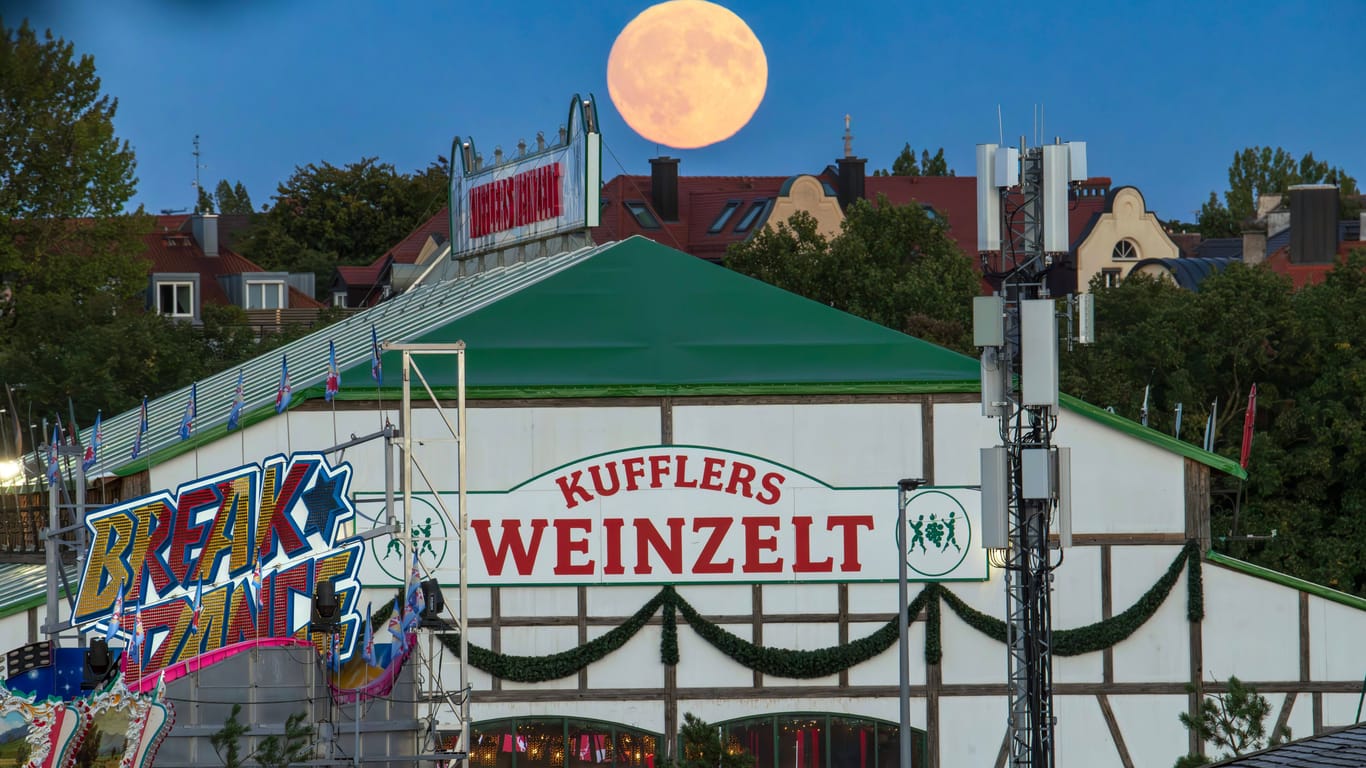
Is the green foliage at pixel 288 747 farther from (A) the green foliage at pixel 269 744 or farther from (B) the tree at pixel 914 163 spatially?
(B) the tree at pixel 914 163

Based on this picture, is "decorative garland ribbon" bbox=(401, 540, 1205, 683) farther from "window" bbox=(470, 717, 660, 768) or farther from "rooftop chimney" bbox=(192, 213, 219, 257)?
"rooftop chimney" bbox=(192, 213, 219, 257)

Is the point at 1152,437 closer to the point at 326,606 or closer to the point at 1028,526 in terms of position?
the point at 1028,526

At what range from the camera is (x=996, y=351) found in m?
23.5

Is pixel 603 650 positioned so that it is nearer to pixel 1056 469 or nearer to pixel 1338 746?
pixel 1056 469

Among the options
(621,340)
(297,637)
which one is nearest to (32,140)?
(621,340)

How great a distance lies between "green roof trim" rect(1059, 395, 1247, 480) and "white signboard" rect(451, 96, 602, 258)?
1204cm

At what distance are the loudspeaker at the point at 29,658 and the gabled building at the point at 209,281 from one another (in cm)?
6010

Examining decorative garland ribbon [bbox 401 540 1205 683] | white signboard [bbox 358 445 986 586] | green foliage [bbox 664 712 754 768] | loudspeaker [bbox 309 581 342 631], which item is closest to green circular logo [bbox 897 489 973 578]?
white signboard [bbox 358 445 986 586]

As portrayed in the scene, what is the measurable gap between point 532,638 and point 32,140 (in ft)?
116

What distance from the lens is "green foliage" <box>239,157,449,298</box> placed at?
10994 cm

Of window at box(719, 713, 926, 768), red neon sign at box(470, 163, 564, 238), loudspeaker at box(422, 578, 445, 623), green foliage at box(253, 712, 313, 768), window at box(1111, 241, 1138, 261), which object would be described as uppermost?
window at box(1111, 241, 1138, 261)

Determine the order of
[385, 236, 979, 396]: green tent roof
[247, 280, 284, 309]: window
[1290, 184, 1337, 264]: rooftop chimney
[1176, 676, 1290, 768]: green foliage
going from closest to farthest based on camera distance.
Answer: [1176, 676, 1290, 768]: green foliage
[385, 236, 979, 396]: green tent roof
[1290, 184, 1337, 264]: rooftop chimney
[247, 280, 284, 309]: window

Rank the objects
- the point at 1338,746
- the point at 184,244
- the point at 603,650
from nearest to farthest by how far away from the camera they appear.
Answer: the point at 1338,746 → the point at 603,650 → the point at 184,244

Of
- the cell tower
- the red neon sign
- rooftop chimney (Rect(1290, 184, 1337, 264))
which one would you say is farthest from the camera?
rooftop chimney (Rect(1290, 184, 1337, 264))
